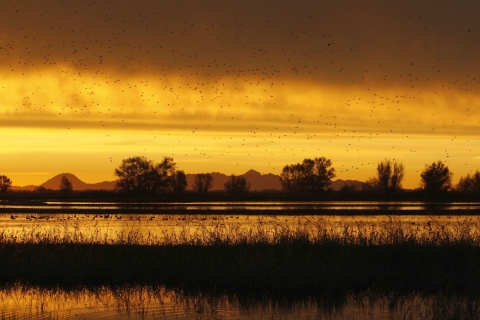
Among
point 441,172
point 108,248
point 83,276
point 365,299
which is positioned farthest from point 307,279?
point 441,172

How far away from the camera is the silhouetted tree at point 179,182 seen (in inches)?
5586

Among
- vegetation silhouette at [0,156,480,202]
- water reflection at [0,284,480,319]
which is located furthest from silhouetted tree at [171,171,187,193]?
water reflection at [0,284,480,319]

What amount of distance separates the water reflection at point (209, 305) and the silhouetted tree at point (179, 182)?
397 ft

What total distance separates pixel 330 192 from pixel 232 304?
A: 123 meters

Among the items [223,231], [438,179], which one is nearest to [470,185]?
[438,179]

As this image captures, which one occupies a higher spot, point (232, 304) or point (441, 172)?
point (441, 172)

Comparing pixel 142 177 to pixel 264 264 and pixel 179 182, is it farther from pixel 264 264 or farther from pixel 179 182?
pixel 264 264

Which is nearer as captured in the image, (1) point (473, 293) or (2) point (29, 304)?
(2) point (29, 304)

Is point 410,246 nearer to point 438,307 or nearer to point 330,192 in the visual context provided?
point 438,307

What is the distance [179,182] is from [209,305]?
128m

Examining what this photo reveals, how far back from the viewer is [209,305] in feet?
59.5

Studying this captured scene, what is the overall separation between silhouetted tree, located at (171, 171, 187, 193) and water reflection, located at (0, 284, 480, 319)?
4758 inches

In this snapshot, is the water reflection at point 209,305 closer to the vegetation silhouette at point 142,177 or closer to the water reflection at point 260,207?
the water reflection at point 260,207

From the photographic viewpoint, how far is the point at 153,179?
13488 cm
